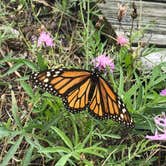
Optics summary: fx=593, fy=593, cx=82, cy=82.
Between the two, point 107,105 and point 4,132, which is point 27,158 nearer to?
point 4,132

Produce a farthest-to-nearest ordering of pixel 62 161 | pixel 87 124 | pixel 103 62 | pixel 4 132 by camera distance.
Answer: pixel 103 62, pixel 87 124, pixel 4 132, pixel 62 161

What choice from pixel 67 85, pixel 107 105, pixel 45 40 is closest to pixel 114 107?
pixel 107 105

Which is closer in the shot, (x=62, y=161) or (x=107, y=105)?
(x=62, y=161)

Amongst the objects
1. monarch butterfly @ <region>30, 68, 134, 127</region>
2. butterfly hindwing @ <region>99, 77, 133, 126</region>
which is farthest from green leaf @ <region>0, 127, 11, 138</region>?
butterfly hindwing @ <region>99, 77, 133, 126</region>

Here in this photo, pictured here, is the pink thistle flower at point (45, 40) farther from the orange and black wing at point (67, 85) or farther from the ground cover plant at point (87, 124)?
the orange and black wing at point (67, 85)

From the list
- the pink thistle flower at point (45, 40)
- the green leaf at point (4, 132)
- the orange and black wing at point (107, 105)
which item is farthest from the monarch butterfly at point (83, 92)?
the pink thistle flower at point (45, 40)

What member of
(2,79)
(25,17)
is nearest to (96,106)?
(2,79)
